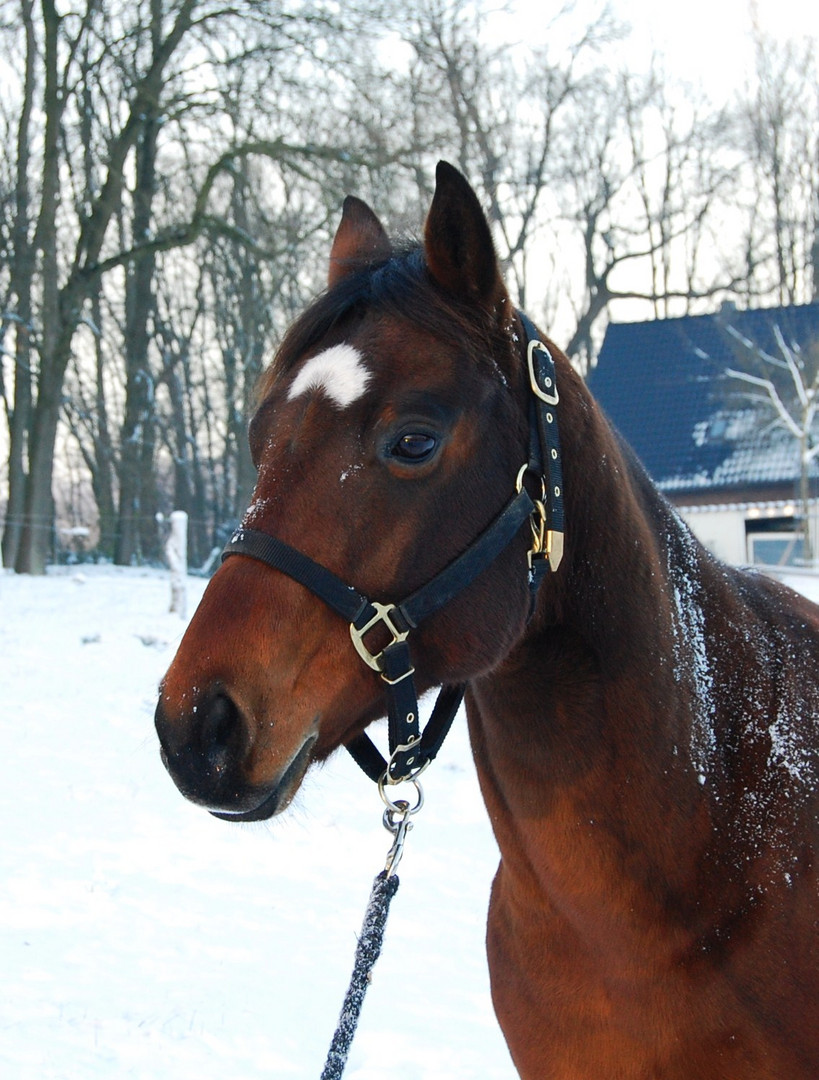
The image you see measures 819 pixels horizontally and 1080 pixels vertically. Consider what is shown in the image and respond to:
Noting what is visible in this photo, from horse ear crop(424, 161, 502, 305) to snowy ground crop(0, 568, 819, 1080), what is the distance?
1.19 meters

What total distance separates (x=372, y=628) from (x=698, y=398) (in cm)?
2763

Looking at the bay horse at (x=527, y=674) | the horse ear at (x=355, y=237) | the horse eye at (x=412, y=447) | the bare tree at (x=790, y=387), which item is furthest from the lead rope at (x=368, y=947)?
the bare tree at (x=790, y=387)

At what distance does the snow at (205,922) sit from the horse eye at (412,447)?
0.76 metres

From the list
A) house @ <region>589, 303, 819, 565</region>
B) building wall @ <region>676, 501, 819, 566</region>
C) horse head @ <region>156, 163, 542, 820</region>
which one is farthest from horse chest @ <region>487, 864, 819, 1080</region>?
building wall @ <region>676, 501, 819, 566</region>

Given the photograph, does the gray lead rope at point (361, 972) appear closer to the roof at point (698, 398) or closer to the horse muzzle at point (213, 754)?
the horse muzzle at point (213, 754)

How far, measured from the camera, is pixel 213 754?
1736 millimetres

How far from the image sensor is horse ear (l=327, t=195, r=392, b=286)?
8.03ft

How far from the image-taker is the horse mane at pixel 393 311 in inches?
83.4

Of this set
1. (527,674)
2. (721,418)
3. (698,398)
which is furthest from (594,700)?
(698,398)

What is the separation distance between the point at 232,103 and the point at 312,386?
1495 cm

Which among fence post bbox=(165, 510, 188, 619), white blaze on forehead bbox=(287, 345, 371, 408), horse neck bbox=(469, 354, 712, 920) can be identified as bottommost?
fence post bbox=(165, 510, 188, 619)

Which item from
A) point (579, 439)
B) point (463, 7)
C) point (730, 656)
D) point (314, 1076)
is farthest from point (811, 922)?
point (463, 7)

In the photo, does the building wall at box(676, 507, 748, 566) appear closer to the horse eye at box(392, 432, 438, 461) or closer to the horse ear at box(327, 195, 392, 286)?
the horse ear at box(327, 195, 392, 286)

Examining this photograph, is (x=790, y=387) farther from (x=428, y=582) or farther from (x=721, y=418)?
(x=428, y=582)
